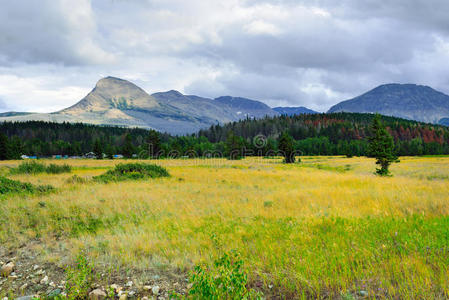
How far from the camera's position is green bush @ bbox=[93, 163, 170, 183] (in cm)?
2030

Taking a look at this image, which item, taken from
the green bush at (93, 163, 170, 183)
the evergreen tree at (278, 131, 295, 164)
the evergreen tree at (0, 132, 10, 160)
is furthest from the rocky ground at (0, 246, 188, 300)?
the evergreen tree at (0, 132, 10, 160)

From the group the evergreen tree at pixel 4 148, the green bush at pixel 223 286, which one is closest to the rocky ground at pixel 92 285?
the green bush at pixel 223 286

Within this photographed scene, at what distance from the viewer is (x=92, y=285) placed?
4.45m

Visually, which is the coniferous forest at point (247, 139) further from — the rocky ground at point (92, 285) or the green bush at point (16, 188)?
the rocky ground at point (92, 285)

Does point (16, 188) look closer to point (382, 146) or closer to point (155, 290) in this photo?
point (155, 290)

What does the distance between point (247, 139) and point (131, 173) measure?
108 meters

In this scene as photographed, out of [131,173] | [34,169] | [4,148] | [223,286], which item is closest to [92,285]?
[223,286]

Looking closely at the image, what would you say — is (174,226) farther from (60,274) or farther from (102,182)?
(102,182)

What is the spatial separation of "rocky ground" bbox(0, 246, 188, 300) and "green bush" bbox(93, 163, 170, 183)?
14703 millimetres

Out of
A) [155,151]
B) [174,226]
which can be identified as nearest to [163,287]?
[174,226]

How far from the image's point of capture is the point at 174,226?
7520 mm

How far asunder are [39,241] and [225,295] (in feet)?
20.6

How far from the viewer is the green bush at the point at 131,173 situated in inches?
799

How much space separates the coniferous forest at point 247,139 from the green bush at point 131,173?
→ 53452 millimetres
